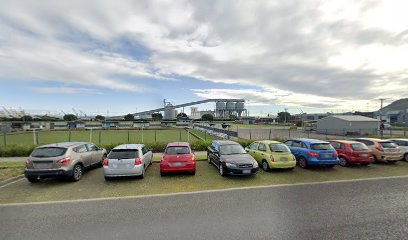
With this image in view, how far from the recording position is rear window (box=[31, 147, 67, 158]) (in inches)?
296

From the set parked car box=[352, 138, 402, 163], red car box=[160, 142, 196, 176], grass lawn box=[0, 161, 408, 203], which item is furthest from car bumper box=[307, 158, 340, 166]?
red car box=[160, 142, 196, 176]

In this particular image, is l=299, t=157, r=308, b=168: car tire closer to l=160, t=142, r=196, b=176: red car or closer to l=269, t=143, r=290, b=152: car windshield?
l=269, t=143, r=290, b=152: car windshield

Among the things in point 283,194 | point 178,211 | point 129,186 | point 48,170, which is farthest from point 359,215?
point 48,170

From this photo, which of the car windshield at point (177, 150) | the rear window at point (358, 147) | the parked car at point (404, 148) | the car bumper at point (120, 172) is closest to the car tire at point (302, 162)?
the rear window at point (358, 147)

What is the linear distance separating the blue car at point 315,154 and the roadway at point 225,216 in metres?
2.76

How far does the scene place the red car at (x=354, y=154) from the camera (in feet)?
33.2

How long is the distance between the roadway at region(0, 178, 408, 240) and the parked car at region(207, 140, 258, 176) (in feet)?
4.64

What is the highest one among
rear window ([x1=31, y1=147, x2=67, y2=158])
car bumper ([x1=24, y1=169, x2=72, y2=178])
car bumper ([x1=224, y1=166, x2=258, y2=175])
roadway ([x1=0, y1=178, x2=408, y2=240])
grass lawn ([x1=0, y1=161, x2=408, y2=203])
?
rear window ([x1=31, y1=147, x2=67, y2=158])

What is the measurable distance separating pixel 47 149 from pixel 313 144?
1159 cm

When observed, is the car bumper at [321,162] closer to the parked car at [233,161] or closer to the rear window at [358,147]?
the rear window at [358,147]

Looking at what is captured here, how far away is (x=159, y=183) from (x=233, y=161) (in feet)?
10.0

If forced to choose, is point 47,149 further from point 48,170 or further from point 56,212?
point 56,212

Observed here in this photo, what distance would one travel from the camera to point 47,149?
305 inches

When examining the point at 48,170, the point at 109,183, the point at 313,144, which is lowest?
the point at 109,183
